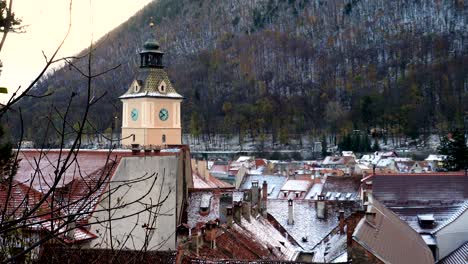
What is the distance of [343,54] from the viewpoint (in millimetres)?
154250

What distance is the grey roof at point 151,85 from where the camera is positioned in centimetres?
4275

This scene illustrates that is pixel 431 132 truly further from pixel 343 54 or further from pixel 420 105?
pixel 343 54

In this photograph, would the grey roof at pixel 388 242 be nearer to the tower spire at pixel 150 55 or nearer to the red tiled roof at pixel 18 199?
the red tiled roof at pixel 18 199

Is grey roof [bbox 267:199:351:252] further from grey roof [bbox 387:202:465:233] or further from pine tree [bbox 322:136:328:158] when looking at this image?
pine tree [bbox 322:136:328:158]

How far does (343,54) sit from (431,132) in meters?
48.1

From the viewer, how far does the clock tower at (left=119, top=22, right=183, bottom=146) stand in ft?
137

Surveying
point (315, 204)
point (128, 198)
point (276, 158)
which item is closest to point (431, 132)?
point (276, 158)

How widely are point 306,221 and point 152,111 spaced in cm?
1896

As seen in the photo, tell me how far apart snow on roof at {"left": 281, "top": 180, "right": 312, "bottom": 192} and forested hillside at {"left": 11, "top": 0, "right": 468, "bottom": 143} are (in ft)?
170

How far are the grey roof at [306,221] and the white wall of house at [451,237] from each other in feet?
12.6

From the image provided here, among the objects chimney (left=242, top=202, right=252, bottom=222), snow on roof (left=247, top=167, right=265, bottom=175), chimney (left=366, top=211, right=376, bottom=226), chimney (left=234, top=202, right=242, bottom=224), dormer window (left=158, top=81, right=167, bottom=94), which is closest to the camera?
chimney (left=366, top=211, right=376, bottom=226)

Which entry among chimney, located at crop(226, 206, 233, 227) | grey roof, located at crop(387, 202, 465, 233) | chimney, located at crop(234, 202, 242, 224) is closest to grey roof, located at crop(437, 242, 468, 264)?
grey roof, located at crop(387, 202, 465, 233)

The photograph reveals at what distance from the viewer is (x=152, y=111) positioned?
42.3 m

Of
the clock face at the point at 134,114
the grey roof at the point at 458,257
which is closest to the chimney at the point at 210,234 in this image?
the grey roof at the point at 458,257
